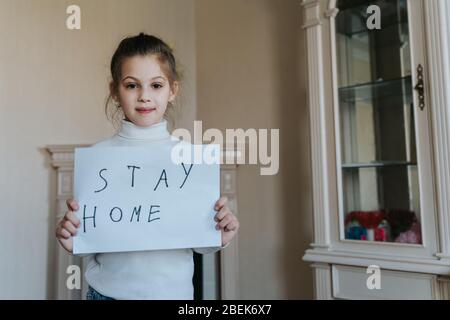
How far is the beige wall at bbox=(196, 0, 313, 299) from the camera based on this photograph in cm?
161

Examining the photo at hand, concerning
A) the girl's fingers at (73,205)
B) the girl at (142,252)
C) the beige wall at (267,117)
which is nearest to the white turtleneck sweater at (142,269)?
the girl at (142,252)

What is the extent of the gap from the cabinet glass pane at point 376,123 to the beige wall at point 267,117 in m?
0.23

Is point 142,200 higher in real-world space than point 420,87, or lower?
lower

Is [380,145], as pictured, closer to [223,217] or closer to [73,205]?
[223,217]

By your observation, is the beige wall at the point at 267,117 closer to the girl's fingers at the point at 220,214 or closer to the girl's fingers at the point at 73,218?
the girl's fingers at the point at 220,214

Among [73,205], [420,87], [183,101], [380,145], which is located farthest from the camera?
[183,101]

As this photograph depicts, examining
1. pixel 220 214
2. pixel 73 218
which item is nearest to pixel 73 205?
pixel 73 218

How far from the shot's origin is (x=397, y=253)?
119 cm

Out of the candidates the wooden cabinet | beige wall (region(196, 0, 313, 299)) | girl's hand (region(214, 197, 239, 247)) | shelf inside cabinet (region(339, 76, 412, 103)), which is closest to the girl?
girl's hand (region(214, 197, 239, 247))

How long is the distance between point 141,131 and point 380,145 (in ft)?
3.27

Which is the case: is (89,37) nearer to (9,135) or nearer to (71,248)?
(9,135)

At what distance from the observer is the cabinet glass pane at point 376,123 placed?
1.28m

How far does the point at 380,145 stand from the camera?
1388mm
